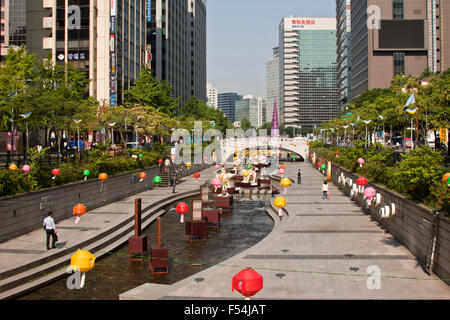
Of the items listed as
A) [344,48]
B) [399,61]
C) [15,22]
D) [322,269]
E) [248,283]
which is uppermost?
[344,48]

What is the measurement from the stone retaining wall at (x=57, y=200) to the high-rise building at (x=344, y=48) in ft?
454

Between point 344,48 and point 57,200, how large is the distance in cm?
16058

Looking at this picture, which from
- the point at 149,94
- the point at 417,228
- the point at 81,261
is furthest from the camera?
the point at 149,94

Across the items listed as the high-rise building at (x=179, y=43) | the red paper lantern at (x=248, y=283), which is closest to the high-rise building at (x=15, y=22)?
the high-rise building at (x=179, y=43)

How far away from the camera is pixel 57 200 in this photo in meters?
25.8

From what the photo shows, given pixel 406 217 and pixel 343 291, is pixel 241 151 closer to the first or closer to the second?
pixel 406 217

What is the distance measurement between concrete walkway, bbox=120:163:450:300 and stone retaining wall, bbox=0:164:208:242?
10.3 meters

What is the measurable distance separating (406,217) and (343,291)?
761 cm

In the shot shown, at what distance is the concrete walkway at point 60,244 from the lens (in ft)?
52.0

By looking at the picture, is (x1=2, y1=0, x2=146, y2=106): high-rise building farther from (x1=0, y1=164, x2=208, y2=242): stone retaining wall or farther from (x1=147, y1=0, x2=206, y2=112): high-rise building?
(x1=0, y1=164, x2=208, y2=242): stone retaining wall

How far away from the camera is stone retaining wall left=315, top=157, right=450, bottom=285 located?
14297 millimetres

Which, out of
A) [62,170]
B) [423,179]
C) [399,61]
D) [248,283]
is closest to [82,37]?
[62,170]

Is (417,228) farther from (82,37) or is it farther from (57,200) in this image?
(82,37)
